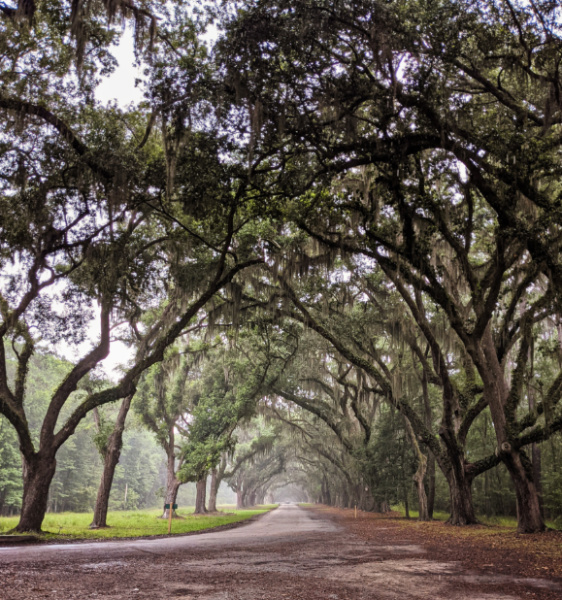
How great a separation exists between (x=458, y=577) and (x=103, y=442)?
13.7 meters

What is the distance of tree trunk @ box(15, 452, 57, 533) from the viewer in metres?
11.7

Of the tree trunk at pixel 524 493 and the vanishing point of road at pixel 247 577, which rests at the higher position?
the tree trunk at pixel 524 493

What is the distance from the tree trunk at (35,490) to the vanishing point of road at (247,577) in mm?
4336

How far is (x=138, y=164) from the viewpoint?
1003 centimetres

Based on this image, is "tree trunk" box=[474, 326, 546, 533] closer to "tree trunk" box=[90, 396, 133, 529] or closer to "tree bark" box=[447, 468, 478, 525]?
"tree bark" box=[447, 468, 478, 525]

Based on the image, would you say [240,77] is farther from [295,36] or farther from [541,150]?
[541,150]

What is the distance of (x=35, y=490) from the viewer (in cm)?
1199

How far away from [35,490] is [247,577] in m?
9.02

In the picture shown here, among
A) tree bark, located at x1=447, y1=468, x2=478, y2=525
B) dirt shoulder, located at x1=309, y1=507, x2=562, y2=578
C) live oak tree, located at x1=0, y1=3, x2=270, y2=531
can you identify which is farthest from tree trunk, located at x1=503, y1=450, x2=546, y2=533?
live oak tree, located at x1=0, y1=3, x2=270, y2=531

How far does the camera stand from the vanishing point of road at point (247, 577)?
4.50 metres

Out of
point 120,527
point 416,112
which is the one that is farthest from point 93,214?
point 120,527

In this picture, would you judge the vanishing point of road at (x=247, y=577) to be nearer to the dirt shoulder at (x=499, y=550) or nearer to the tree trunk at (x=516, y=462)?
the dirt shoulder at (x=499, y=550)

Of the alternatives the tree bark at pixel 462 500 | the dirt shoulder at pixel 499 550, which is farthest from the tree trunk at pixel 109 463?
the tree bark at pixel 462 500

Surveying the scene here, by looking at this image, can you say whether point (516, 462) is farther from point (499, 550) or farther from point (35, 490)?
point (35, 490)
